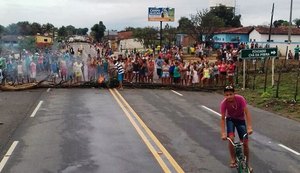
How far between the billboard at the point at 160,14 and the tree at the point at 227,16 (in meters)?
29.2

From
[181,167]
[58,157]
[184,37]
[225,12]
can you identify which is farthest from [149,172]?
[225,12]

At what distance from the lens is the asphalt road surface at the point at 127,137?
10.6 meters

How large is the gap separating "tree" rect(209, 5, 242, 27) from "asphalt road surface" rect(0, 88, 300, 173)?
223 feet

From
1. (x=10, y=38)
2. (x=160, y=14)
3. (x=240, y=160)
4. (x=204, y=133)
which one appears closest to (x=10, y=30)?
(x=10, y=38)

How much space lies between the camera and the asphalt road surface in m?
10.6

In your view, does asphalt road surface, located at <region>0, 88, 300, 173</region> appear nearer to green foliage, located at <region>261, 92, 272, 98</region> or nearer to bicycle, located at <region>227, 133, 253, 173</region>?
bicycle, located at <region>227, 133, 253, 173</region>

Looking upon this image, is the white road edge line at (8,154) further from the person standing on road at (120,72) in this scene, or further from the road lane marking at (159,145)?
the person standing on road at (120,72)

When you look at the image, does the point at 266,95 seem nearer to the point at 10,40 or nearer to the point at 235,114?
the point at 235,114

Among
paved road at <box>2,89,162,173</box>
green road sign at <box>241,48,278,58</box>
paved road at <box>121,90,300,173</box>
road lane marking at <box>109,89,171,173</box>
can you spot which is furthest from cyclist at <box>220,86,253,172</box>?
green road sign at <box>241,48,278,58</box>

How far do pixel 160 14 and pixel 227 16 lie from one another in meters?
36.3

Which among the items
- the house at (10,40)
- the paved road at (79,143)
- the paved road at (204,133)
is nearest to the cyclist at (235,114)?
the paved road at (204,133)

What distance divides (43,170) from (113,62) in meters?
20.7

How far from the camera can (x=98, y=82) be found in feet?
89.9

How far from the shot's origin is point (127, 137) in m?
13.5
